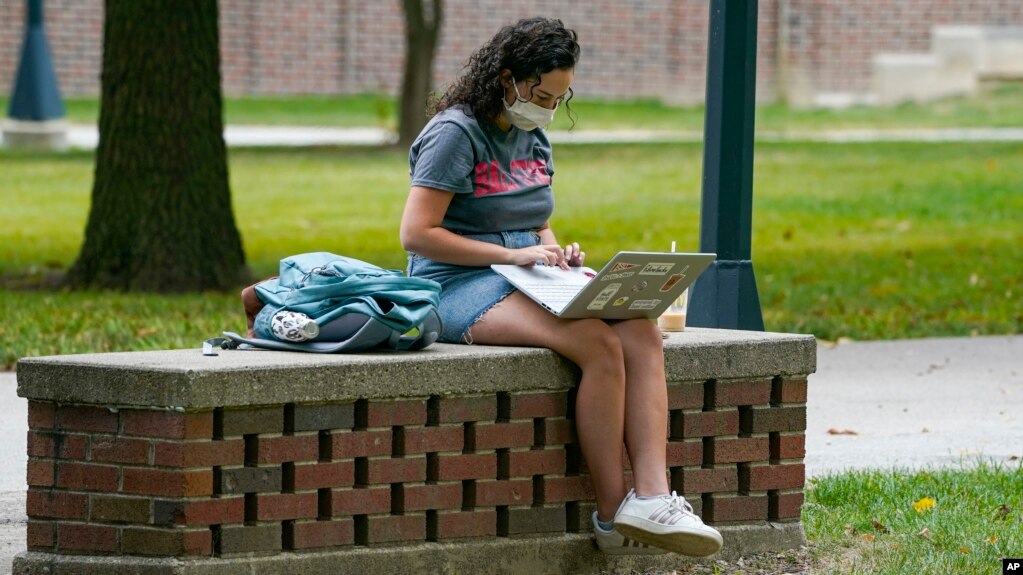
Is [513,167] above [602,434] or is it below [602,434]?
above

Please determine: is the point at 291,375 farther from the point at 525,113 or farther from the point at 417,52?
the point at 417,52

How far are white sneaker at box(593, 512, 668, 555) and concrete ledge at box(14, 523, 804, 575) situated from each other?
7 centimetres

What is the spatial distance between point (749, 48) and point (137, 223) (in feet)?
15.9

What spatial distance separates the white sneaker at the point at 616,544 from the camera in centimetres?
468

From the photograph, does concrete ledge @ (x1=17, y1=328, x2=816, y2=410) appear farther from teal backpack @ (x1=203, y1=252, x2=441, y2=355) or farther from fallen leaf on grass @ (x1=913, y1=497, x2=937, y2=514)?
fallen leaf on grass @ (x1=913, y1=497, x2=937, y2=514)

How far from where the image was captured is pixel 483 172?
16.1 ft

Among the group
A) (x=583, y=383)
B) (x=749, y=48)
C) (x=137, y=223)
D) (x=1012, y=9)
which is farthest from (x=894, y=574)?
(x=1012, y=9)

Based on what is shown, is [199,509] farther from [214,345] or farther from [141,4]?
[141,4]

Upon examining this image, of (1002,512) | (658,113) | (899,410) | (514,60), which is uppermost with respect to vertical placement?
(514,60)

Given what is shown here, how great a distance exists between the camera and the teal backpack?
4422mm

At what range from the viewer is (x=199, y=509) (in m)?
4.15

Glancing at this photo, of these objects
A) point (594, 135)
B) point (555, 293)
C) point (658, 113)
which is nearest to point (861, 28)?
point (658, 113)

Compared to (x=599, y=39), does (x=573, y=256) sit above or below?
below

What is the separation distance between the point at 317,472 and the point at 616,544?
876mm
